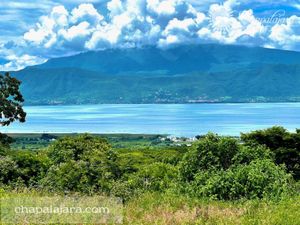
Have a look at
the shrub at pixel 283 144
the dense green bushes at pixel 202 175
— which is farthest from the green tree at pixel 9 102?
the shrub at pixel 283 144

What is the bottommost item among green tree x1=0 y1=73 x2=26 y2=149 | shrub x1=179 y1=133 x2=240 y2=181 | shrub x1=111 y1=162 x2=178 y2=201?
shrub x1=111 y1=162 x2=178 y2=201

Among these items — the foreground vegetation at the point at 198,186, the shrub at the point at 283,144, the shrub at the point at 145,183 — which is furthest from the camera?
the shrub at the point at 283,144

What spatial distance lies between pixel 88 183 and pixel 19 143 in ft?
334

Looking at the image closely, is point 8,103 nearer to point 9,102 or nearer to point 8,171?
point 9,102

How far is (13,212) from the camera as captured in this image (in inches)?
356

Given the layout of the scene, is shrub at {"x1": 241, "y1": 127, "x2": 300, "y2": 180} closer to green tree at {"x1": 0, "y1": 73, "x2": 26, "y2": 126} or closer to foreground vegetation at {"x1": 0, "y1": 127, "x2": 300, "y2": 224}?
foreground vegetation at {"x1": 0, "y1": 127, "x2": 300, "y2": 224}

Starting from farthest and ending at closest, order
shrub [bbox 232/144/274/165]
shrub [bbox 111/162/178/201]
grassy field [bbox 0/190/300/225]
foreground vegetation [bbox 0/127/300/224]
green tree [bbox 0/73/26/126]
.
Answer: green tree [bbox 0/73/26/126], shrub [bbox 232/144/274/165], shrub [bbox 111/162/178/201], foreground vegetation [bbox 0/127/300/224], grassy field [bbox 0/190/300/225]

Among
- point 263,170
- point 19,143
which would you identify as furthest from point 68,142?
point 19,143

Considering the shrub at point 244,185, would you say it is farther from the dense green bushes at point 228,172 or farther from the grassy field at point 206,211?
the grassy field at point 206,211

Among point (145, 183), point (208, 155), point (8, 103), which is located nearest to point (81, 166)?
point (145, 183)

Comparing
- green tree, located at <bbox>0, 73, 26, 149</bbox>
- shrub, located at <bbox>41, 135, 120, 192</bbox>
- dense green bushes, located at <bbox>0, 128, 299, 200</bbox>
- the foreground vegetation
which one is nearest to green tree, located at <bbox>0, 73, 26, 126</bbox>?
green tree, located at <bbox>0, 73, 26, 149</bbox>

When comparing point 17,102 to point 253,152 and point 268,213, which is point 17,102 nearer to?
point 253,152

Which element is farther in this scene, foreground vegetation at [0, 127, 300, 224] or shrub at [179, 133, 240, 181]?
shrub at [179, 133, 240, 181]

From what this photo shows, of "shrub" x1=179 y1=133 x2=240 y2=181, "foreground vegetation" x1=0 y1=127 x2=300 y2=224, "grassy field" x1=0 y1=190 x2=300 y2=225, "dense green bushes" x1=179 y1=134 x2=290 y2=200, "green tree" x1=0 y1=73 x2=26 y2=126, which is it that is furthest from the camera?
"green tree" x1=0 y1=73 x2=26 y2=126
